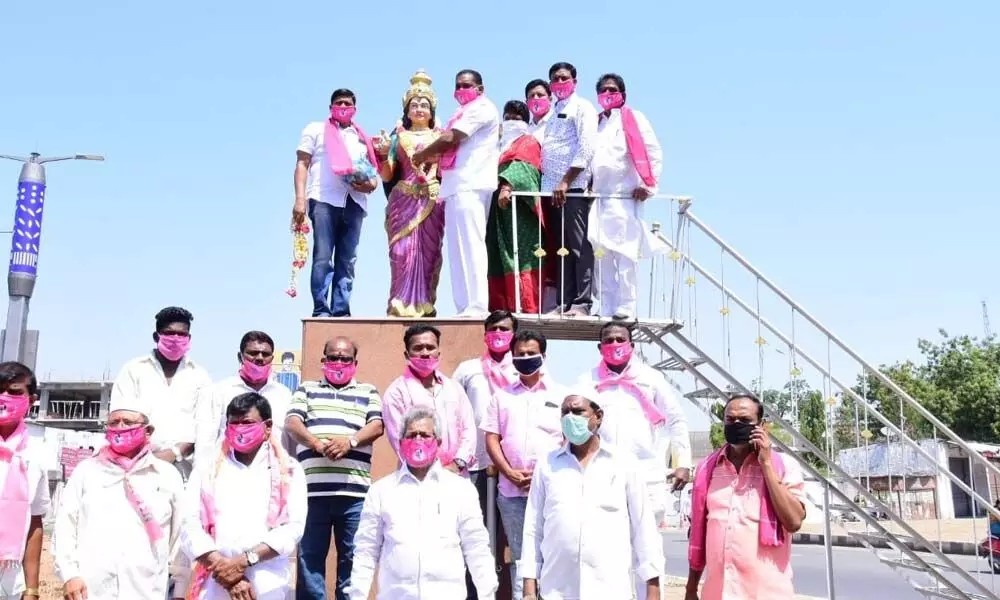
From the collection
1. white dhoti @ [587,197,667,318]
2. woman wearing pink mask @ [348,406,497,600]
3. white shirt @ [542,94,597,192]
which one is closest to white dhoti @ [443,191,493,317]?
white shirt @ [542,94,597,192]

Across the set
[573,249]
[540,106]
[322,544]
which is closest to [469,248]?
[573,249]

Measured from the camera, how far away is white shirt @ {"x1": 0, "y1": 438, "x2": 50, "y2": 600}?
4.45 metres

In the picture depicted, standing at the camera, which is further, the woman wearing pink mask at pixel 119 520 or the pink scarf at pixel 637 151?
the pink scarf at pixel 637 151

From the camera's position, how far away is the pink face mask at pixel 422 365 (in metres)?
5.60

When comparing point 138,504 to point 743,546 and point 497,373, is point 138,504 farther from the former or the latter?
point 743,546

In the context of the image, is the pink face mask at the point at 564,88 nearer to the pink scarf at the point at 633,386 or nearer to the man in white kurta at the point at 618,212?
the man in white kurta at the point at 618,212

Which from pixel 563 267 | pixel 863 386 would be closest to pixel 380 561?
pixel 563 267

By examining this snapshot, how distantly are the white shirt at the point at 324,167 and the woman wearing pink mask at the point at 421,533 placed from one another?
3.57 m

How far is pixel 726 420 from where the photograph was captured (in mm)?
4539

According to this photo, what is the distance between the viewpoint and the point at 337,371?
17.9 ft

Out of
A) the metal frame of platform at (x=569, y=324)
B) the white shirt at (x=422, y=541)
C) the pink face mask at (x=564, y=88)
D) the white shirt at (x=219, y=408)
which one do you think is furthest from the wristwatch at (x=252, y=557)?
the pink face mask at (x=564, y=88)

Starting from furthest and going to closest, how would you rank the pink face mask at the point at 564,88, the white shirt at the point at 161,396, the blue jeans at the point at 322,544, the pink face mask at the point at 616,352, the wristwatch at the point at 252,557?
1. the pink face mask at the point at 564,88
2. the pink face mask at the point at 616,352
3. the white shirt at the point at 161,396
4. the blue jeans at the point at 322,544
5. the wristwatch at the point at 252,557

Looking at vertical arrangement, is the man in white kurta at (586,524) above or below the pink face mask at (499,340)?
below

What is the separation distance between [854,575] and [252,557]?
630 inches
